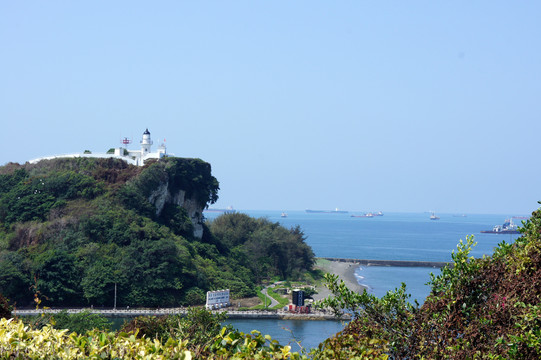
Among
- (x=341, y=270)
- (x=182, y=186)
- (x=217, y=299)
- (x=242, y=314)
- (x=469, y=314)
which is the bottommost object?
(x=242, y=314)

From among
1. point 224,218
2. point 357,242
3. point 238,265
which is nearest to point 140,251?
point 238,265

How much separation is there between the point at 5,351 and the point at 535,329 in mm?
5347

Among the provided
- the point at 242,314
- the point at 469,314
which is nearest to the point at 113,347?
the point at 469,314

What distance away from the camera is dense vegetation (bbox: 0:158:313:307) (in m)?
45.2

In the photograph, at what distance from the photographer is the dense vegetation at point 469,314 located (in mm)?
7012

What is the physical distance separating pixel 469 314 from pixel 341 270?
229 feet

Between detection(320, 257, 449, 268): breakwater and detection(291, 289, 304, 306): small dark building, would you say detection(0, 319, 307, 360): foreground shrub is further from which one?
detection(320, 257, 449, 268): breakwater

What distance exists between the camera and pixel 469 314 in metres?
8.09

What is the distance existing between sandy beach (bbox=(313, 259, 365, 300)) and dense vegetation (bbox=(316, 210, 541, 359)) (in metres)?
47.4

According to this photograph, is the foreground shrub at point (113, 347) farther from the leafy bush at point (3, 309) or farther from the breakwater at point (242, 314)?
the breakwater at point (242, 314)

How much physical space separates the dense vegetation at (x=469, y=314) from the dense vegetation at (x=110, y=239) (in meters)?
35.4

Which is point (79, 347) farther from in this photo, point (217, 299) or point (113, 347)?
point (217, 299)

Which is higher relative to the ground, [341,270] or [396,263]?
[396,263]

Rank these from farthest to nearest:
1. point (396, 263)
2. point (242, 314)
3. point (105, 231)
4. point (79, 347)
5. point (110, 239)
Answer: point (396, 263) → point (105, 231) → point (110, 239) → point (242, 314) → point (79, 347)
